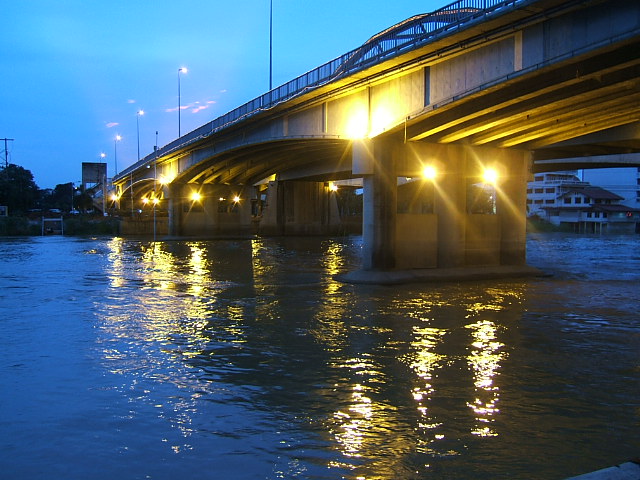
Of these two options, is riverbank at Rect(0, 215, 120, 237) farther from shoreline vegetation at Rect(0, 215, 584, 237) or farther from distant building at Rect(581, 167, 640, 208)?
distant building at Rect(581, 167, 640, 208)

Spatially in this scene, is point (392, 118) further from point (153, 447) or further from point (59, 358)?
point (153, 447)

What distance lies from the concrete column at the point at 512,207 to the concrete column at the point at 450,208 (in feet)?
7.11

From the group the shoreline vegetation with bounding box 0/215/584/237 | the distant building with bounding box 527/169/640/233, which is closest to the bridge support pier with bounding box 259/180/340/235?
the shoreline vegetation with bounding box 0/215/584/237

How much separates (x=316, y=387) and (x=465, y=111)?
1426cm

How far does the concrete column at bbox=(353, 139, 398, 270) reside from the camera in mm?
22781

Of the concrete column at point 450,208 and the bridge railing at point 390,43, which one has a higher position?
the bridge railing at point 390,43

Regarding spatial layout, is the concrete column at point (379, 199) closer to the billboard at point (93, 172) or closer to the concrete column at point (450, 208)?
the concrete column at point (450, 208)

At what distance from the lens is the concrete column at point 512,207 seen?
25375 mm

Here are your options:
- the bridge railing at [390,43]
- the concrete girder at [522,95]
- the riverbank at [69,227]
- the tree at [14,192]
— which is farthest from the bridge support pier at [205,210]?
the tree at [14,192]

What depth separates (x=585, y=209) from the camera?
107 m

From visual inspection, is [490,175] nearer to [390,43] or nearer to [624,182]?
[390,43]

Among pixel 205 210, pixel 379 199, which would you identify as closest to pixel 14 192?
pixel 205 210

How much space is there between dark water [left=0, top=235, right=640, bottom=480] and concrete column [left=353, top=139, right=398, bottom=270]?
557 cm

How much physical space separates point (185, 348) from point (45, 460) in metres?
5.07
